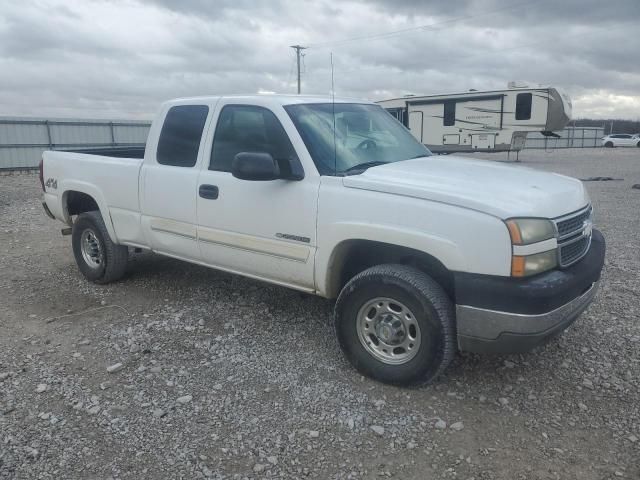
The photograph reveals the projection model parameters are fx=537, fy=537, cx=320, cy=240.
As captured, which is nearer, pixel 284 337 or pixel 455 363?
pixel 455 363

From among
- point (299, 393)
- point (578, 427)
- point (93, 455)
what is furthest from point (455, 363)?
point (93, 455)

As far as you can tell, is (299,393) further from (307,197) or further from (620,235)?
(620,235)

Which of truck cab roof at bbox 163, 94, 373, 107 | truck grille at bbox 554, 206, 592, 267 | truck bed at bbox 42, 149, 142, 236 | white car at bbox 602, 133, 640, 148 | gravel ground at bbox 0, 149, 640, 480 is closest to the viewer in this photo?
gravel ground at bbox 0, 149, 640, 480

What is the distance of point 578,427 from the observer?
3219 millimetres

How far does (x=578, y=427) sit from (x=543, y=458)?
43 centimetres

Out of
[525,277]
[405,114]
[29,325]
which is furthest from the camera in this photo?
[405,114]

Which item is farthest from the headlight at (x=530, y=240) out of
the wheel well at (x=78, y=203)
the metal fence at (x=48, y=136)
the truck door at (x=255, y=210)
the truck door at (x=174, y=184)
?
the metal fence at (x=48, y=136)

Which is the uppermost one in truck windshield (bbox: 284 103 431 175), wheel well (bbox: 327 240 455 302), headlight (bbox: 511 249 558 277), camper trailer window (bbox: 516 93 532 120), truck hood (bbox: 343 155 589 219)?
camper trailer window (bbox: 516 93 532 120)

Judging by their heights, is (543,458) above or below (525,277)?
below

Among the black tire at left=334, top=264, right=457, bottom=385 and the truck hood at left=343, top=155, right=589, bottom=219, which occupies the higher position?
the truck hood at left=343, top=155, right=589, bottom=219

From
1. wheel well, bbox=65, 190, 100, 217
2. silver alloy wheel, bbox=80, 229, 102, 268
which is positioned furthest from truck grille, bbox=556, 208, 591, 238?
wheel well, bbox=65, 190, 100, 217

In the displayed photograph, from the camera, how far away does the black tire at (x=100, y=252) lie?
5.70m

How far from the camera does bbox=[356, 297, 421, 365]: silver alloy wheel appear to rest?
354 centimetres

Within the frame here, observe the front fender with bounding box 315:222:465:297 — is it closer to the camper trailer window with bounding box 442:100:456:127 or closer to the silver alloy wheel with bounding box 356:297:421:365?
the silver alloy wheel with bounding box 356:297:421:365
